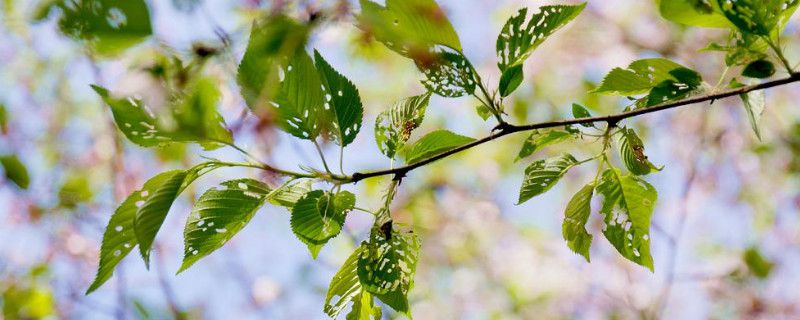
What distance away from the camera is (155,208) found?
1.36 ft

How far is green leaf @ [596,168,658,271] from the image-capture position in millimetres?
499

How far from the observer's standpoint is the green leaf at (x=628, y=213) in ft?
1.64

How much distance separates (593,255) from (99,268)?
2834mm

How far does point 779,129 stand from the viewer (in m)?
2.51

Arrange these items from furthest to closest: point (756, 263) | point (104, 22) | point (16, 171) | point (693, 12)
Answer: point (756, 263) < point (16, 171) < point (693, 12) < point (104, 22)

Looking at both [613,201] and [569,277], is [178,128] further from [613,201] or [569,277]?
[569,277]

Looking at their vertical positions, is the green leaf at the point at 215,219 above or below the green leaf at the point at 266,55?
below

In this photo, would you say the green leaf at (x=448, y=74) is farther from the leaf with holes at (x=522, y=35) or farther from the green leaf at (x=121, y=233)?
the green leaf at (x=121, y=233)

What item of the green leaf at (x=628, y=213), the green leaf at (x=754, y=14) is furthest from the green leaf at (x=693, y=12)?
the green leaf at (x=628, y=213)

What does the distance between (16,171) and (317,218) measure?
1.77 feet

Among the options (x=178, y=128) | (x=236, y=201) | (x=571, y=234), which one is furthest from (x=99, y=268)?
(x=571, y=234)

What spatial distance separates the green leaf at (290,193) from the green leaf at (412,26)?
11 centimetres

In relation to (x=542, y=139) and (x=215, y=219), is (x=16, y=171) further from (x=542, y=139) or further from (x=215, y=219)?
(x=542, y=139)

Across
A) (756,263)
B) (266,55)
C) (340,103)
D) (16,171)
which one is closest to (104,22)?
(266,55)
